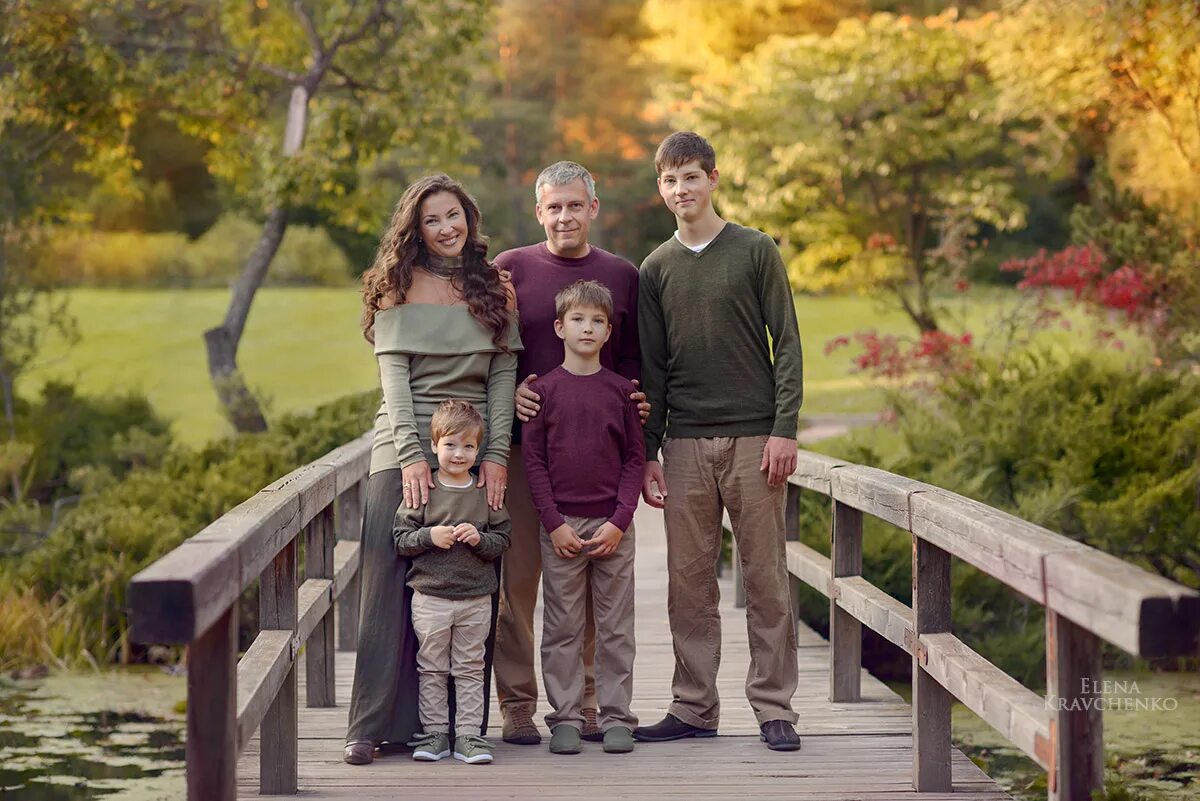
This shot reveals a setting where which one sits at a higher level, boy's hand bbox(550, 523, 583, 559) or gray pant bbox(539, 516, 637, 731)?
boy's hand bbox(550, 523, 583, 559)

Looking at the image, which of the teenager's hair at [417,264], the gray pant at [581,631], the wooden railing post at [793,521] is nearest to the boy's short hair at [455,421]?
the teenager's hair at [417,264]

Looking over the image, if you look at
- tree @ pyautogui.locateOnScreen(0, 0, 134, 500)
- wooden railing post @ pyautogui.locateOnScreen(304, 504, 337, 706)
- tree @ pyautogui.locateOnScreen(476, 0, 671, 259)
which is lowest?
wooden railing post @ pyautogui.locateOnScreen(304, 504, 337, 706)

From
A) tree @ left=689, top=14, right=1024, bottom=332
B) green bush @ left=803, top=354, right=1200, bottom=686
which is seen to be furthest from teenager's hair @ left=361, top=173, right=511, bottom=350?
tree @ left=689, top=14, right=1024, bottom=332

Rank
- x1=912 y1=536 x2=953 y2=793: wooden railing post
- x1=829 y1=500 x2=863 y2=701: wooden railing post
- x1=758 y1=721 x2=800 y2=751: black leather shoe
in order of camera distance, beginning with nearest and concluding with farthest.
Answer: x1=912 y1=536 x2=953 y2=793: wooden railing post → x1=758 y1=721 x2=800 y2=751: black leather shoe → x1=829 y1=500 x2=863 y2=701: wooden railing post

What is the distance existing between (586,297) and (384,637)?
113 centimetres

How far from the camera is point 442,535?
411 cm

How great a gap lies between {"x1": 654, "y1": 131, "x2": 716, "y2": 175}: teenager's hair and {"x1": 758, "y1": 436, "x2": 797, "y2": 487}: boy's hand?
2.75ft

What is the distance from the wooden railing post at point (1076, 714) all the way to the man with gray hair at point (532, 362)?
1.68 m

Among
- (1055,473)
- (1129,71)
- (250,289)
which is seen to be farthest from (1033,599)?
(1129,71)

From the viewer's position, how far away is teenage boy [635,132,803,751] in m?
4.32

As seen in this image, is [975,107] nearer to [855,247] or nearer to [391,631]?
[855,247]

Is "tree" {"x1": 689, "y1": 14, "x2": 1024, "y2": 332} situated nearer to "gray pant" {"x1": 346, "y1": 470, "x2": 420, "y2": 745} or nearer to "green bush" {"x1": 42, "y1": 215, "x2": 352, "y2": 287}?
"green bush" {"x1": 42, "y1": 215, "x2": 352, "y2": 287}

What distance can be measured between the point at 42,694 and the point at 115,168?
7891 mm

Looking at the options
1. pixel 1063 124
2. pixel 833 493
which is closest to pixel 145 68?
pixel 833 493
